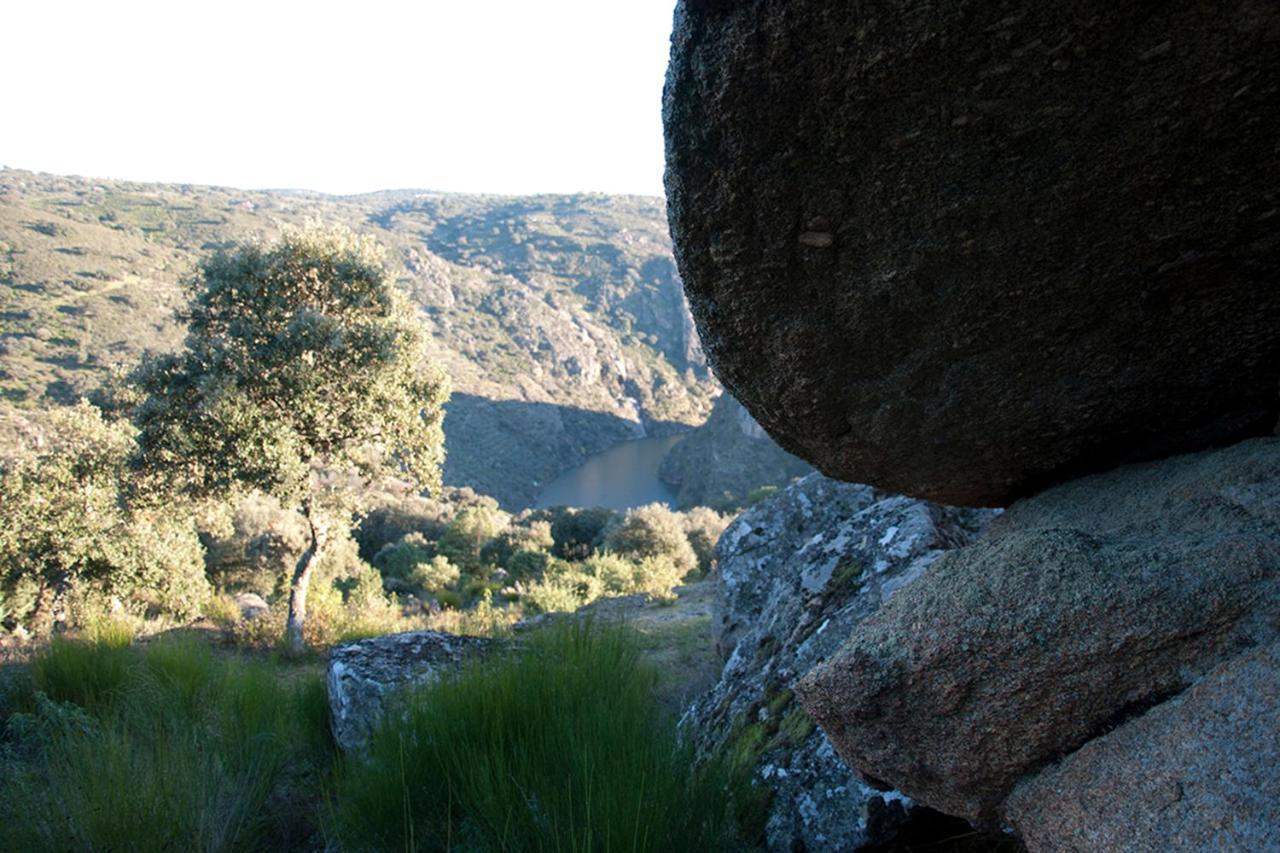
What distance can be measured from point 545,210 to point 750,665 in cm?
18331

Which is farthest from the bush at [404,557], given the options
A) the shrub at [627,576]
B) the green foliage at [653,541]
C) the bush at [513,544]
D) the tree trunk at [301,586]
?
the tree trunk at [301,586]

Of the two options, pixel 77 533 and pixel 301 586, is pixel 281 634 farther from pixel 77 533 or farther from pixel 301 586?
pixel 77 533

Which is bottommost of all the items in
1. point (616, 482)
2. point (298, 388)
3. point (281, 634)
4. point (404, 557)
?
point (616, 482)

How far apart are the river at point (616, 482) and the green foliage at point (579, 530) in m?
34.1

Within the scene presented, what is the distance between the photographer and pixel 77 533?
1548cm

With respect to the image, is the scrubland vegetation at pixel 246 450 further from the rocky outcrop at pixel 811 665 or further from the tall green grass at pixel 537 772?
the tall green grass at pixel 537 772

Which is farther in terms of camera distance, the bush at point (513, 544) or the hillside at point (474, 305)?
the hillside at point (474, 305)

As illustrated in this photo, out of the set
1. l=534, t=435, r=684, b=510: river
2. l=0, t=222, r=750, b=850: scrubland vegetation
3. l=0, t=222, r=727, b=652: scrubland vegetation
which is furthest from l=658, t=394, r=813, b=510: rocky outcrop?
l=0, t=222, r=727, b=652: scrubland vegetation

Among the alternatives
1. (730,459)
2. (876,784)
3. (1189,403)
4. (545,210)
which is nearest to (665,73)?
(1189,403)

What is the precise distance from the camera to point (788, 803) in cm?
311

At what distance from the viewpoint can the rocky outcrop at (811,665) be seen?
2947mm

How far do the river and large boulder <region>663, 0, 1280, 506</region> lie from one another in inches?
2850

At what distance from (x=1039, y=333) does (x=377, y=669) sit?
180 inches

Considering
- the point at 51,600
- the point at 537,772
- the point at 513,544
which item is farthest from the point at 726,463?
the point at 537,772
